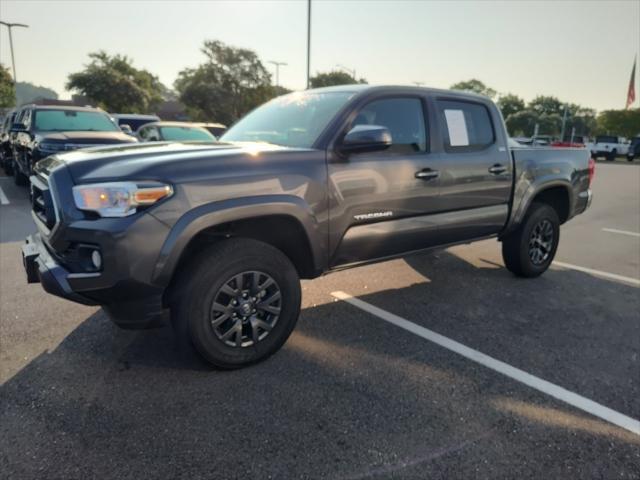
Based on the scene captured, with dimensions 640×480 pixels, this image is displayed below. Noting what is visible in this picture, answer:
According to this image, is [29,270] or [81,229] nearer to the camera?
[81,229]

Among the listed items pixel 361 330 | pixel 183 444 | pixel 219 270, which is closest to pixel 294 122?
pixel 219 270

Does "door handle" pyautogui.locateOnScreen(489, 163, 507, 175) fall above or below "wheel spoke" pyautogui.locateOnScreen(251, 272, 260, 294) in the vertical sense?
above

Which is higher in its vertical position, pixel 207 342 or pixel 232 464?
pixel 207 342

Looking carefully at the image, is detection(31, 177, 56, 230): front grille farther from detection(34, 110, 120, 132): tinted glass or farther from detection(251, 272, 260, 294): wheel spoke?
detection(34, 110, 120, 132): tinted glass

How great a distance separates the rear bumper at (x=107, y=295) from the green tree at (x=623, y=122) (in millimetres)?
77043

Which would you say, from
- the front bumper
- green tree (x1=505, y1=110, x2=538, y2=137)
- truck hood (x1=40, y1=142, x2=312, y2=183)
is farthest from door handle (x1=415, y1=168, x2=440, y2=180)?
green tree (x1=505, y1=110, x2=538, y2=137)

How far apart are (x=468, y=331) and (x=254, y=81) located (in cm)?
5302

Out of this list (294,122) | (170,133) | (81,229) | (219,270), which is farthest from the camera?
(170,133)

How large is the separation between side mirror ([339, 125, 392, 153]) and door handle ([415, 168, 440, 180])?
630mm

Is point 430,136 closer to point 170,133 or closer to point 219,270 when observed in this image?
point 219,270

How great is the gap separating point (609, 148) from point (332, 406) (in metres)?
38.2

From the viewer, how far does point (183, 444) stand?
7.38 ft

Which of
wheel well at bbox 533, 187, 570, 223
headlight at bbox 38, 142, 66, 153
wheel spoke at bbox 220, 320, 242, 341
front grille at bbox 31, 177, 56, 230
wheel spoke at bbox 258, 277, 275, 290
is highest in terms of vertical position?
headlight at bbox 38, 142, 66, 153

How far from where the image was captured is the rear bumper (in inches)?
96.7
